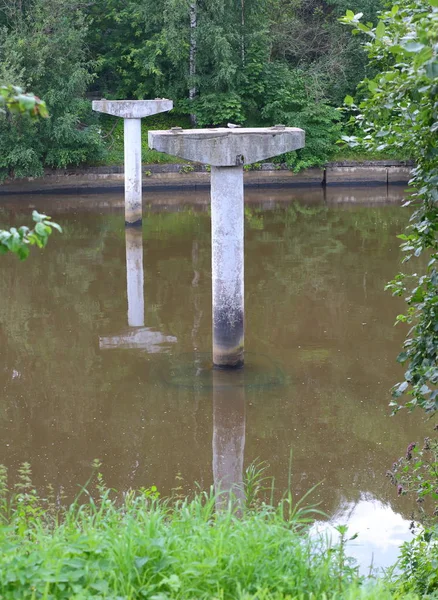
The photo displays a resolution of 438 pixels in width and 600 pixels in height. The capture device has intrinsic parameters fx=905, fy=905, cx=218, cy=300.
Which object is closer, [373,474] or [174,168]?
[373,474]

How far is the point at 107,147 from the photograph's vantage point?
26.7 metres

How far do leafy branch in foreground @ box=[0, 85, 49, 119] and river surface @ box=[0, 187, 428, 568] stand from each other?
150 inches

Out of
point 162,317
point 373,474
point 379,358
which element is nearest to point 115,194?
point 162,317

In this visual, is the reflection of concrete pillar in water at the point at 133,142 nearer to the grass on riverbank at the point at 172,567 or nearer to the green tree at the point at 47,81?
the green tree at the point at 47,81

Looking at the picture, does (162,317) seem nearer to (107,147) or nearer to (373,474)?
(373,474)

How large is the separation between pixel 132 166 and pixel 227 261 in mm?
9715

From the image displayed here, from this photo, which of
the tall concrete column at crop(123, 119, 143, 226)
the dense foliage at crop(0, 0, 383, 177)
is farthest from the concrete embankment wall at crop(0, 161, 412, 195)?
the tall concrete column at crop(123, 119, 143, 226)

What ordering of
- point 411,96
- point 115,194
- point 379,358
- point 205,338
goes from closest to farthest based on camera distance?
point 411,96 → point 379,358 → point 205,338 → point 115,194

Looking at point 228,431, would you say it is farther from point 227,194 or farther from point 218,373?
point 227,194

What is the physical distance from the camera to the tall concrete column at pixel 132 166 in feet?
61.4

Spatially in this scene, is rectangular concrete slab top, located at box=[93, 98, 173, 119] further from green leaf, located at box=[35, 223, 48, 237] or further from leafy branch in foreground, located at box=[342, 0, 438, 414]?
green leaf, located at box=[35, 223, 48, 237]

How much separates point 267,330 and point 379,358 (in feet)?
5.72

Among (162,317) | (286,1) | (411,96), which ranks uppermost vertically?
(286,1)

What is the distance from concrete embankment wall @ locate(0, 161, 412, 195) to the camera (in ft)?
82.7
